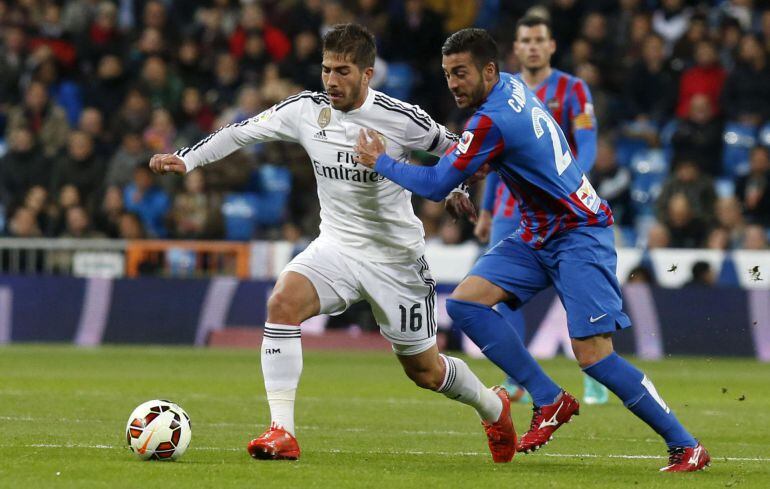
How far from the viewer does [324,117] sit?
777 cm

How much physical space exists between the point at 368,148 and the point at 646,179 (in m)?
11.3

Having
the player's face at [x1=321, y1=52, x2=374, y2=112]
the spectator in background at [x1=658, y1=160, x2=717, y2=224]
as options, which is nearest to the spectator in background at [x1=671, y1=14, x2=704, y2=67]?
the spectator in background at [x1=658, y1=160, x2=717, y2=224]

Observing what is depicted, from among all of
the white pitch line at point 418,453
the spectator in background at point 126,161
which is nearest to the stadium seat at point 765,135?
the spectator in background at point 126,161

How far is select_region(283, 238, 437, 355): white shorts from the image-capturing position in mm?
7688

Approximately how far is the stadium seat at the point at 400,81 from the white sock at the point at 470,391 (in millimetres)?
11855

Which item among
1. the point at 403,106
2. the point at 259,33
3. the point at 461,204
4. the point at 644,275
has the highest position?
the point at 259,33

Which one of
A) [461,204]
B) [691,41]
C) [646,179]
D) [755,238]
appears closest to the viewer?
[461,204]

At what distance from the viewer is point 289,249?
17.3 m

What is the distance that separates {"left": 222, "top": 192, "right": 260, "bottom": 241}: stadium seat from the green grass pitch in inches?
114

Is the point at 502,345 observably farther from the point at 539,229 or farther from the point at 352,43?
the point at 352,43

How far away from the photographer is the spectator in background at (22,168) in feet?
63.8

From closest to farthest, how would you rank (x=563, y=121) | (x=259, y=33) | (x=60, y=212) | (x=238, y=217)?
1. (x=563, y=121)
2. (x=238, y=217)
3. (x=60, y=212)
4. (x=259, y=33)

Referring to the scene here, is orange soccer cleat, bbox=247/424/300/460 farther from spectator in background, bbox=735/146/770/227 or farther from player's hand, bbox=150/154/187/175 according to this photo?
spectator in background, bbox=735/146/770/227

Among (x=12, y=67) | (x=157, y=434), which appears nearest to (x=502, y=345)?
(x=157, y=434)
